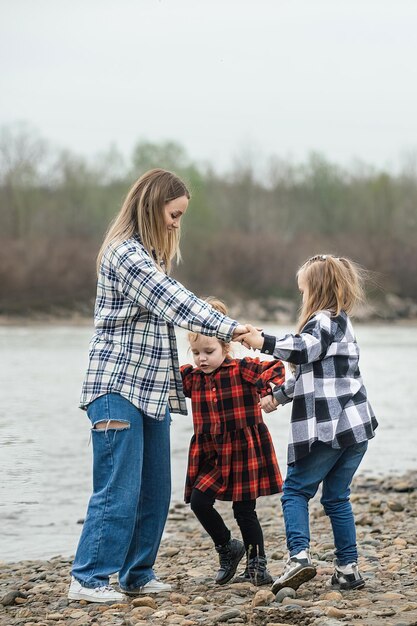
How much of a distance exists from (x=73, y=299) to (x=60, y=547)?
33.3 m

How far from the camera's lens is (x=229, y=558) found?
16.0ft

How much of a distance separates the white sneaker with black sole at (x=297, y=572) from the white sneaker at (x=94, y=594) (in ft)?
2.27

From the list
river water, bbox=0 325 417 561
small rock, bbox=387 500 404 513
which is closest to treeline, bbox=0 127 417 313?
river water, bbox=0 325 417 561

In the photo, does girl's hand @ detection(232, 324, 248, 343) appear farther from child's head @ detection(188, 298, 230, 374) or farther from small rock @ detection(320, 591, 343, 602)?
small rock @ detection(320, 591, 343, 602)

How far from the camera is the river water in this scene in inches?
298

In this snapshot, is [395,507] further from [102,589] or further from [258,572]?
[102,589]

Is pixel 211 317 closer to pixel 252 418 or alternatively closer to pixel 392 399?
pixel 252 418

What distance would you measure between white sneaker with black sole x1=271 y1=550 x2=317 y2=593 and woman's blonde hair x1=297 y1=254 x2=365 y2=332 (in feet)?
3.33

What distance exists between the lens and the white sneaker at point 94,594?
14.5ft

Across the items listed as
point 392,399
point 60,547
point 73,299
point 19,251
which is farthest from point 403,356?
point 60,547

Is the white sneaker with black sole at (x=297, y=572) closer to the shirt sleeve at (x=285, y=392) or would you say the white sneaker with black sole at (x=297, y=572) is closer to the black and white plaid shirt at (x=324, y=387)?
the black and white plaid shirt at (x=324, y=387)

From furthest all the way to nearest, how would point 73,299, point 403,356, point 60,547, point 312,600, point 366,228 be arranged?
point 366,228
point 73,299
point 403,356
point 60,547
point 312,600

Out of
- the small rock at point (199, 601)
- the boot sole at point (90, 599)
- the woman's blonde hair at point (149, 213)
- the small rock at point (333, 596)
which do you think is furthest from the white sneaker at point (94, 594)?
the woman's blonde hair at point (149, 213)

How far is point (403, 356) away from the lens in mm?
30547
